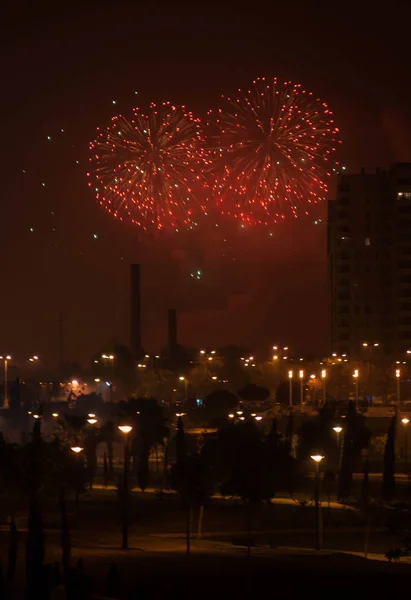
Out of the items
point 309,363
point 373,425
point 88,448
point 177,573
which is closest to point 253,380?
point 309,363

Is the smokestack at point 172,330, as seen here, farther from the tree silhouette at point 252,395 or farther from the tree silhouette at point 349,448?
the tree silhouette at point 349,448

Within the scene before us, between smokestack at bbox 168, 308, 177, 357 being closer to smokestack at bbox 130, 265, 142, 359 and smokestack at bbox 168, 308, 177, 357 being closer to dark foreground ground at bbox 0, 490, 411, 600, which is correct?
smokestack at bbox 130, 265, 142, 359

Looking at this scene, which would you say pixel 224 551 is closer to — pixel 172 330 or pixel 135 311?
pixel 135 311

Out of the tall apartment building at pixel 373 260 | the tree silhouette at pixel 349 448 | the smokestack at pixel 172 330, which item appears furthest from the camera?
the smokestack at pixel 172 330

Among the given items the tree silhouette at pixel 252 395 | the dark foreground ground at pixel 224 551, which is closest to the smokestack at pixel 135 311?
the tree silhouette at pixel 252 395

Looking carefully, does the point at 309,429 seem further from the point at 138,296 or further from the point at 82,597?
the point at 138,296

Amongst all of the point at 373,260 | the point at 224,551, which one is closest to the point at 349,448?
the point at 224,551
